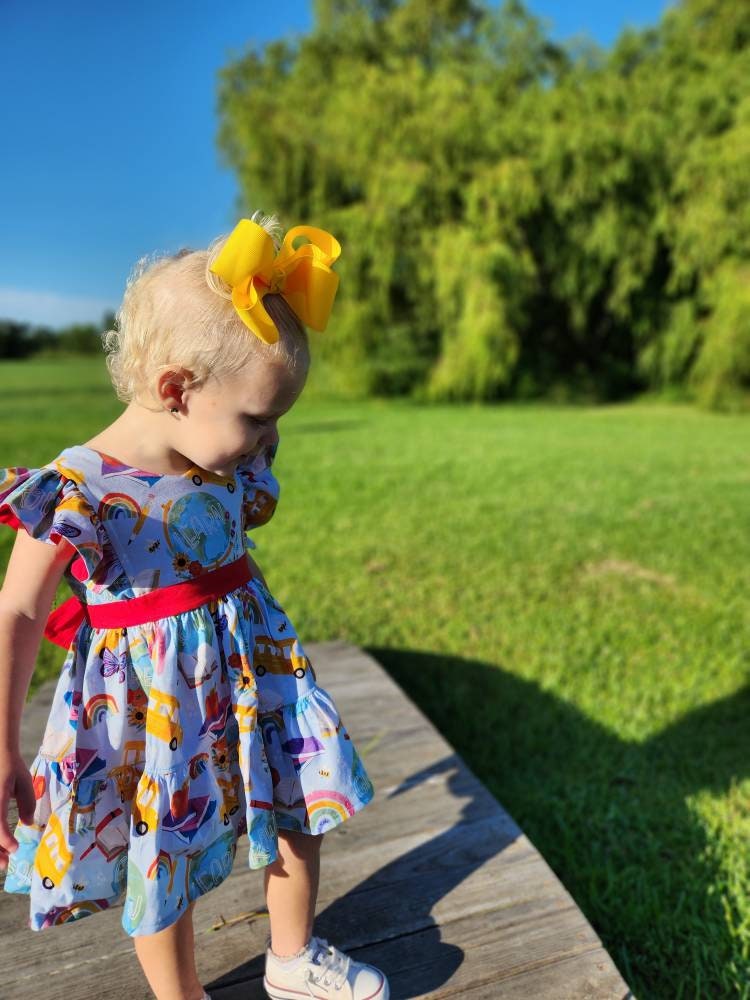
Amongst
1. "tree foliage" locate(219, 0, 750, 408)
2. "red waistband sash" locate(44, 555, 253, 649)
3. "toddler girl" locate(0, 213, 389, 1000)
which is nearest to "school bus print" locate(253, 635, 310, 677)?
"toddler girl" locate(0, 213, 389, 1000)

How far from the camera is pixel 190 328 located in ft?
3.66

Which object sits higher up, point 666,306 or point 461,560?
point 666,306

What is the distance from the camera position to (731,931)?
1815 mm

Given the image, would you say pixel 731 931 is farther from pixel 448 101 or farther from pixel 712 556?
pixel 448 101

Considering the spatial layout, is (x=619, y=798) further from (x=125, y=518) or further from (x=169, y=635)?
(x=125, y=518)

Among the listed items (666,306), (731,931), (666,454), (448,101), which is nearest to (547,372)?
(666,306)

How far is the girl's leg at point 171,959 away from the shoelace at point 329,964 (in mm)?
218

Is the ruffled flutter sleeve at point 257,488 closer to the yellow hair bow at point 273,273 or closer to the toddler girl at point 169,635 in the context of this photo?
the toddler girl at point 169,635

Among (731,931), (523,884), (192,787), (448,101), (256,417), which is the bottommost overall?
(731,931)

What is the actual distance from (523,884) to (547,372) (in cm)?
1374

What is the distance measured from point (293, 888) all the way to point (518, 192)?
41.2 ft

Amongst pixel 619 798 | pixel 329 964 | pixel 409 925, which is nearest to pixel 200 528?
pixel 329 964

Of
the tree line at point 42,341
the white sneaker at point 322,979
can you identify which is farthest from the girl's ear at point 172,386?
the tree line at point 42,341

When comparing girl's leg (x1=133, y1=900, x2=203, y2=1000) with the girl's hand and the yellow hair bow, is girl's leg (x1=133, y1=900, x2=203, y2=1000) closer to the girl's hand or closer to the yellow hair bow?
the girl's hand
